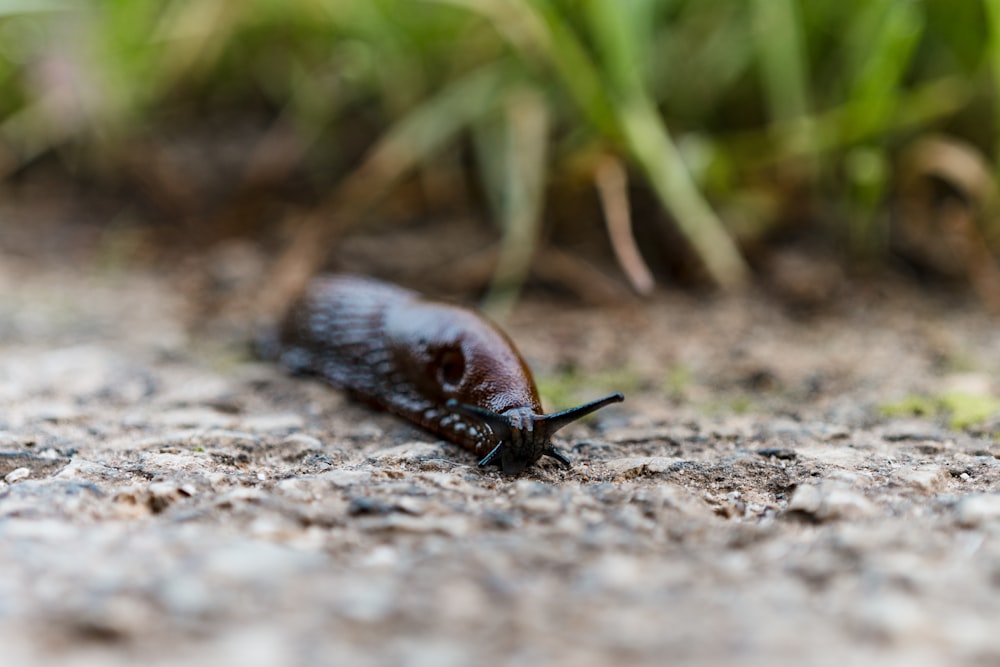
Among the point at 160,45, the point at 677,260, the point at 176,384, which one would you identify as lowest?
the point at 176,384

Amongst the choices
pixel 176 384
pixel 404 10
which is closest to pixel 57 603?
pixel 176 384

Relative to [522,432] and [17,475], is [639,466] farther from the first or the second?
[17,475]

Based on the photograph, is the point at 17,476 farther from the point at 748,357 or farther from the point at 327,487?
the point at 748,357

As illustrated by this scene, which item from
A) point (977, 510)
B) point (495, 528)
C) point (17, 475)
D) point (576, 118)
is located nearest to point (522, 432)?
point (495, 528)

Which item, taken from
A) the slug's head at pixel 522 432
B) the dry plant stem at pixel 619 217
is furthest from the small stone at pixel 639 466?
the dry plant stem at pixel 619 217

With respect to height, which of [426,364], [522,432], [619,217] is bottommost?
[522,432]

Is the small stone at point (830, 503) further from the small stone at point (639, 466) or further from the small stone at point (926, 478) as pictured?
the small stone at point (639, 466)

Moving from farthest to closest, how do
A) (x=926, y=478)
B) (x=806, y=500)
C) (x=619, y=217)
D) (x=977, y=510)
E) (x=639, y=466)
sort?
(x=619, y=217) → (x=639, y=466) → (x=926, y=478) → (x=806, y=500) → (x=977, y=510)
